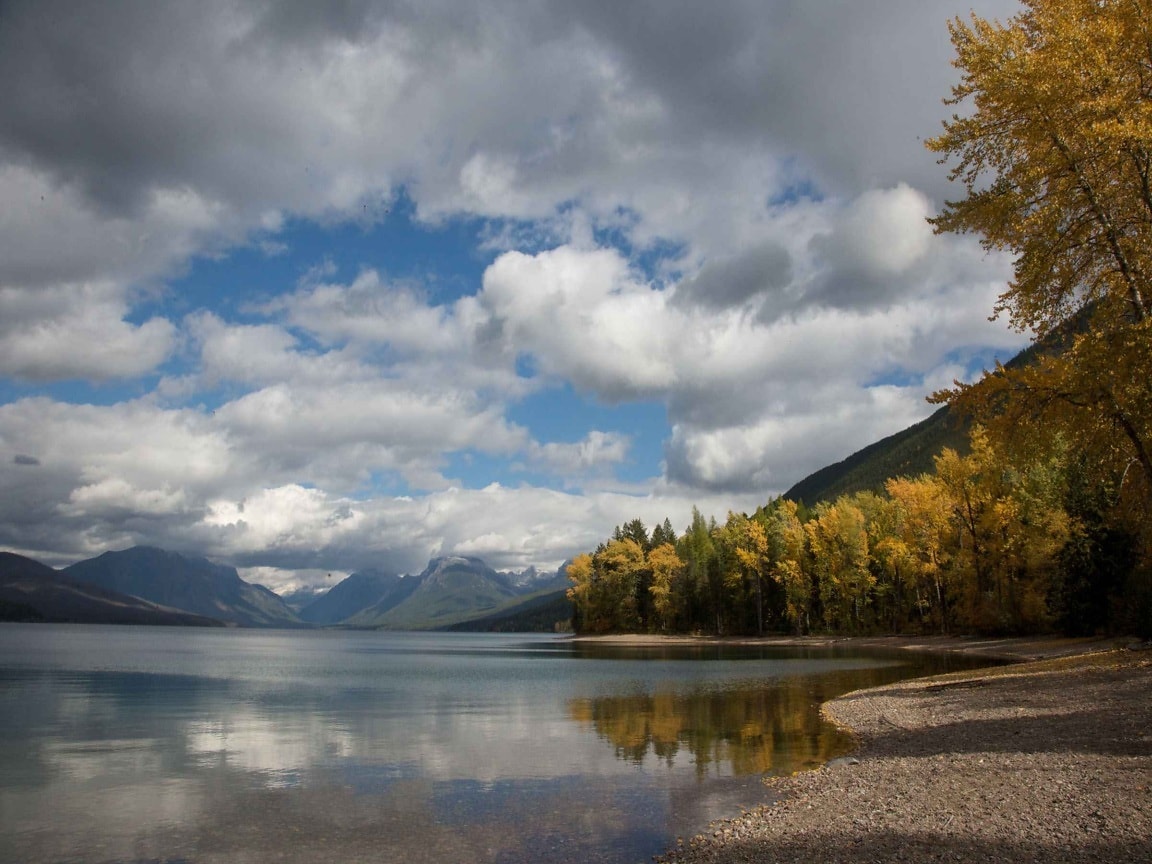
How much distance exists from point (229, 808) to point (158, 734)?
14.8 meters

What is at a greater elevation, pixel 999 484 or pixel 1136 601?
pixel 999 484

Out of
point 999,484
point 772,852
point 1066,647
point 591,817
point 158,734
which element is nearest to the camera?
point 772,852

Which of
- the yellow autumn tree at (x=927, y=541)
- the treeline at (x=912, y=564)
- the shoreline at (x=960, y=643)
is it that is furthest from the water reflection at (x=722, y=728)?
the yellow autumn tree at (x=927, y=541)

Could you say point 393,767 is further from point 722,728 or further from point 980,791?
point 980,791

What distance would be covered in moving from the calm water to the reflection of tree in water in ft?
0.47

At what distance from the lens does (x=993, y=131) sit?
2106 centimetres

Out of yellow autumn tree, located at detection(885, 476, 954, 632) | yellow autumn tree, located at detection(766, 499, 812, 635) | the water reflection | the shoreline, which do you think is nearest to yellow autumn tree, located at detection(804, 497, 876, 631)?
yellow autumn tree, located at detection(766, 499, 812, 635)

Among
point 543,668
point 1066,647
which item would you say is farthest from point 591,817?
point 543,668

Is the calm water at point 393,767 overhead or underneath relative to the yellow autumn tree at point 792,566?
underneath

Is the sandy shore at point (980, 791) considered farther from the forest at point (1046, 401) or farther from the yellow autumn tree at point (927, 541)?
the yellow autumn tree at point (927, 541)

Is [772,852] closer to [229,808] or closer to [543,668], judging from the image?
[229,808]

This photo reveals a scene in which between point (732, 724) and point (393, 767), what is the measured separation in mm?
14129

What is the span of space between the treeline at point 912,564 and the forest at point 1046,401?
225 millimetres

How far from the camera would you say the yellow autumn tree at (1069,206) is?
1948 cm
